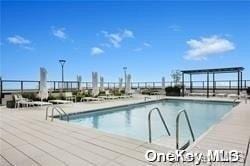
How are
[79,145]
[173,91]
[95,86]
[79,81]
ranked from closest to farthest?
1. [79,145]
2. [95,86]
3. [79,81]
4. [173,91]

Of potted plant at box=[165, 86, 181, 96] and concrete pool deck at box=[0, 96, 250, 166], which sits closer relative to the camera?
concrete pool deck at box=[0, 96, 250, 166]

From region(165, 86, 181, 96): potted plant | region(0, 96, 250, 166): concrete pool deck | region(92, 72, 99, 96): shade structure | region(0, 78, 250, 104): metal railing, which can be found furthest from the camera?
region(165, 86, 181, 96): potted plant

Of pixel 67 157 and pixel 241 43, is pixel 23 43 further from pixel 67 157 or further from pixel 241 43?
pixel 241 43

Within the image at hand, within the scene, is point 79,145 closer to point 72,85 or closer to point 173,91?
→ point 72,85

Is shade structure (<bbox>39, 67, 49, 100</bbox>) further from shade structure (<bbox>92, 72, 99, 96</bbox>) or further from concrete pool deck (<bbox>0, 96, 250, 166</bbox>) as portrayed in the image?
concrete pool deck (<bbox>0, 96, 250, 166</bbox>)

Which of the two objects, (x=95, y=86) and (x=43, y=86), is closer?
(x=43, y=86)

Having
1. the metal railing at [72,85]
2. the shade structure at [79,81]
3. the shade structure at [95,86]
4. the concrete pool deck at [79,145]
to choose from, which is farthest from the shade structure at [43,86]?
A: the shade structure at [79,81]

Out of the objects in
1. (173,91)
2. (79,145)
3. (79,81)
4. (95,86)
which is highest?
(79,81)

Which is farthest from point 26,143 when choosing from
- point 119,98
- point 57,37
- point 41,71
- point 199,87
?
point 199,87

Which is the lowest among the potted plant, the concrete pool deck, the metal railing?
the concrete pool deck

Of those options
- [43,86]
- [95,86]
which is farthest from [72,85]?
[43,86]

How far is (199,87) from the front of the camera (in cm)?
1912

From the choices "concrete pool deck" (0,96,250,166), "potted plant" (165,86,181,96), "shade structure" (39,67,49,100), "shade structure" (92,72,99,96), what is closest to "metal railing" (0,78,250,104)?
"potted plant" (165,86,181,96)

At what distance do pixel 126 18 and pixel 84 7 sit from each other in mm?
2812
